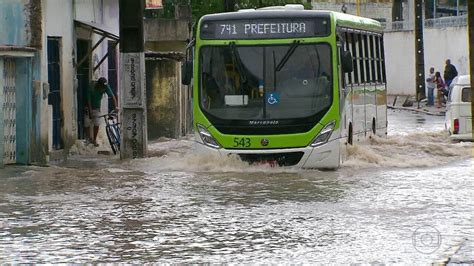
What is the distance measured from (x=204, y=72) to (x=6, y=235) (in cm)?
915

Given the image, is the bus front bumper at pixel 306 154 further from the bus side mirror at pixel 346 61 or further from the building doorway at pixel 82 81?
the building doorway at pixel 82 81

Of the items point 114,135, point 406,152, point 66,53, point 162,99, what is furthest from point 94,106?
point 406,152

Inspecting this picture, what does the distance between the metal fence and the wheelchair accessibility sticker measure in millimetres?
38409

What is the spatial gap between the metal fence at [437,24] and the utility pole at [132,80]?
36.3 metres

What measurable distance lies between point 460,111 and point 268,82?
320 inches

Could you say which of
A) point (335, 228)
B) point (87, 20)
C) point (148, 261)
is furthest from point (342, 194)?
point (87, 20)

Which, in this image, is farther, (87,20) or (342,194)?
(87,20)

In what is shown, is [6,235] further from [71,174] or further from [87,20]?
[87,20]

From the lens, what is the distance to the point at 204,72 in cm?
2202

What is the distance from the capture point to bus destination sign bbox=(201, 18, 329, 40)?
71.2 feet

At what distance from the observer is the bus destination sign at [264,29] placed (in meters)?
21.7

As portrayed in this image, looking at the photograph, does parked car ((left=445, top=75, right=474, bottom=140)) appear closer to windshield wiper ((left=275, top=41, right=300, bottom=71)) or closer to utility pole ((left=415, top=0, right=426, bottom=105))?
windshield wiper ((left=275, top=41, right=300, bottom=71))

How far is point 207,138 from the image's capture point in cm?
2162

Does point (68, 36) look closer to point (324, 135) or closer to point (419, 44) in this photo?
point (324, 135)
